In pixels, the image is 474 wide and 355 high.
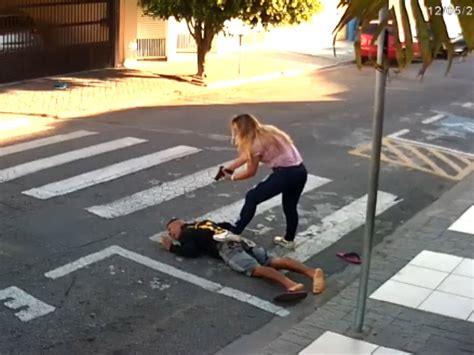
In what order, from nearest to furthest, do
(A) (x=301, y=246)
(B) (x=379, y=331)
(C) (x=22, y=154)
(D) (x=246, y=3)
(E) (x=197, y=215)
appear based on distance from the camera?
(B) (x=379, y=331), (A) (x=301, y=246), (E) (x=197, y=215), (C) (x=22, y=154), (D) (x=246, y=3)

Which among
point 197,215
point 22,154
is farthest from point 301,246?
point 22,154

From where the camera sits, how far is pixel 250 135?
754 cm

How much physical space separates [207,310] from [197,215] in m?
2.49

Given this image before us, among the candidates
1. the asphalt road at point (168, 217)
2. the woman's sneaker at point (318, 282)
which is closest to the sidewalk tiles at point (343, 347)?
the asphalt road at point (168, 217)

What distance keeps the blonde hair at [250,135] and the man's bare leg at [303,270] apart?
1.11m

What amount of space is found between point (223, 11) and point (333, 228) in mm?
9372

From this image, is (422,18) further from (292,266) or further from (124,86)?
(124,86)

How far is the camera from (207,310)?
6500mm

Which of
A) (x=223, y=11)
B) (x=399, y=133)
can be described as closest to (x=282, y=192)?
(x=399, y=133)

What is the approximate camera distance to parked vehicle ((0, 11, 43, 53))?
16.9m

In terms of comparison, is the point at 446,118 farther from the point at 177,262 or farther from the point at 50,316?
the point at 50,316

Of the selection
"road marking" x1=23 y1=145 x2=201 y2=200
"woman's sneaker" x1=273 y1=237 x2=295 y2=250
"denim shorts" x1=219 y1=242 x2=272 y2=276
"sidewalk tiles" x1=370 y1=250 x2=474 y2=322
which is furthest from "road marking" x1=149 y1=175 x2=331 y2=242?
"sidewalk tiles" x1=370 y1=250 x2=474 y2=322

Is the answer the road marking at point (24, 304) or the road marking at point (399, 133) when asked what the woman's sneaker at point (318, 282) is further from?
the road marking at point (399, 133)

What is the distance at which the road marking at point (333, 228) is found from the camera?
26.4 ft
